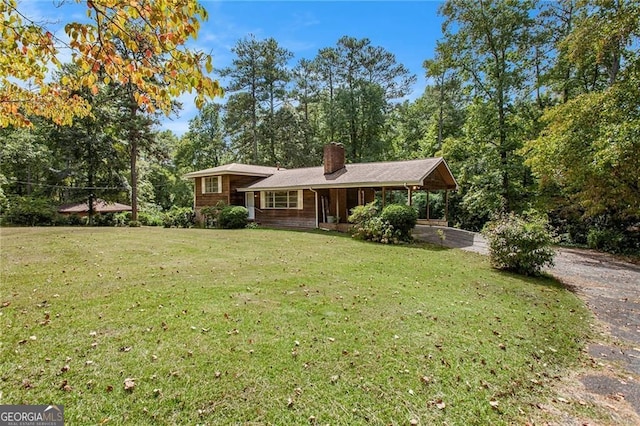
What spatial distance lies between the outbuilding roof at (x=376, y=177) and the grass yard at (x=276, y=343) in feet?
26.4

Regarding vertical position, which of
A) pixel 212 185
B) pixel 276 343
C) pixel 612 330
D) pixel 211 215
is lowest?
pixel 612 330

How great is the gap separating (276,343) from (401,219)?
1049cm

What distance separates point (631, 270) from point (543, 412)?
10.2m

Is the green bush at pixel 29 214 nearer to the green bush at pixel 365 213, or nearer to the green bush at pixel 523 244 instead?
the green bush at pixel 365 213

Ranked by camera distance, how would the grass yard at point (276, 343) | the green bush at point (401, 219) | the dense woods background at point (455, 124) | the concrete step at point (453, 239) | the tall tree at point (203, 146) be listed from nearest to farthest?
the grass yard at point (276, 343) → the dense woods background at point (455, 124) → the concrete step at point (453, 239) → the green bush at point (401, 219) → the tall tree at point (203, 146)

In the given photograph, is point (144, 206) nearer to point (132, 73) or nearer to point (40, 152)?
point (40, 152)

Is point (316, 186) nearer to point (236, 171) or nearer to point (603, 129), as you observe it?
point (236, 171)

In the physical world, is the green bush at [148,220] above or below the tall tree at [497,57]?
below

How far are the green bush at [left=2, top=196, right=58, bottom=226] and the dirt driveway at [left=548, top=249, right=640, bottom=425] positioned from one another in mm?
27394

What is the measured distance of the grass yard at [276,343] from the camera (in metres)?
3.05

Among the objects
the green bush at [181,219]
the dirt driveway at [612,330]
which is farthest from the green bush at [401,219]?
the green bush at [181,219]

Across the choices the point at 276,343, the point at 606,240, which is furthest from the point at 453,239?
the point at 276,343

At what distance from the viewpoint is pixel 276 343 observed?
4.15m

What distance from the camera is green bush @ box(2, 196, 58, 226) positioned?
2098cm
